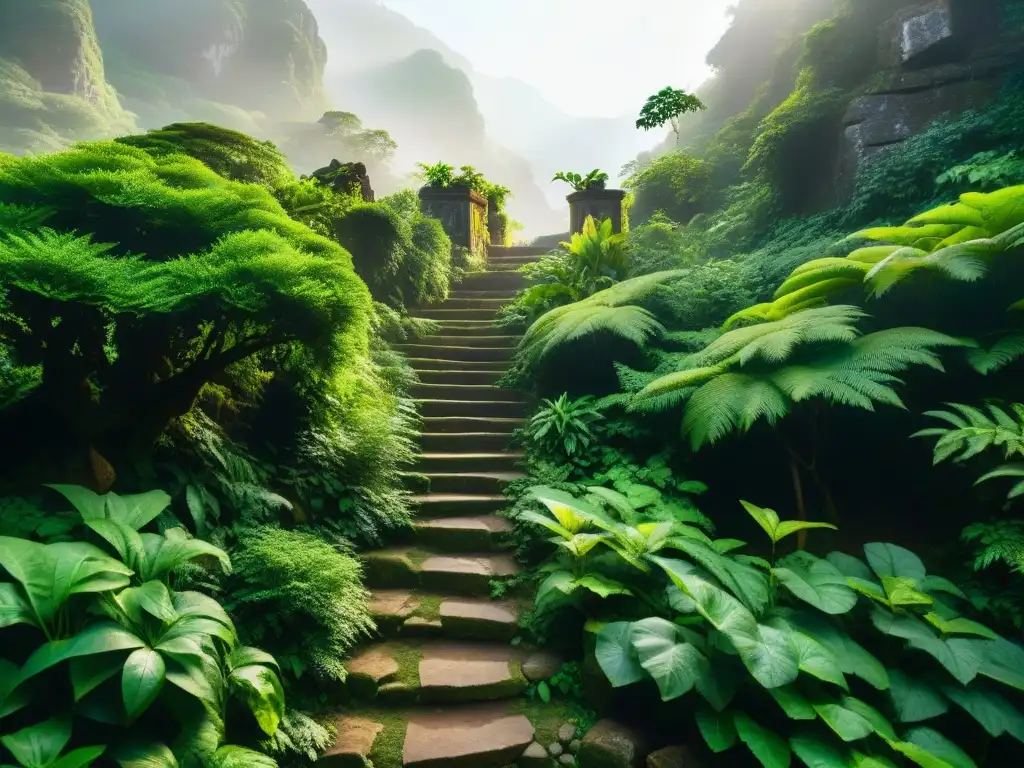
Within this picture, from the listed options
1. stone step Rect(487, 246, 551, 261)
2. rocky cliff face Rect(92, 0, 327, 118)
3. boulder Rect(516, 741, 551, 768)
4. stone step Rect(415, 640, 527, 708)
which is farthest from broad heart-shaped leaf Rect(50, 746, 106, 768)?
rocky cliff face Rect(92, 0, 327, 118)

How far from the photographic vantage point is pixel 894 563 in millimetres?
2344

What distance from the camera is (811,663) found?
6.05ft

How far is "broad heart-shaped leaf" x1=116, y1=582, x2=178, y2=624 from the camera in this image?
1.69 metres

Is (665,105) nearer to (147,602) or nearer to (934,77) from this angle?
(934,77)

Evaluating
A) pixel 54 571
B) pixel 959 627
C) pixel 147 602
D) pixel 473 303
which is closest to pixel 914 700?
pixel 959 627

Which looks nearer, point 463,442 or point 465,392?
point 463,442

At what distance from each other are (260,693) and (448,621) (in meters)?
1.33

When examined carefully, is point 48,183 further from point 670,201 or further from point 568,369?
point 670,201

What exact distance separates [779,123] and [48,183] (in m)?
8.53

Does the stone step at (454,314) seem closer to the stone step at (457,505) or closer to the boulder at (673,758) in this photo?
the stone step at (457,505)

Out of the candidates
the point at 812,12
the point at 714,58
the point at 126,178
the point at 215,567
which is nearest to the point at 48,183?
the point at 126,178

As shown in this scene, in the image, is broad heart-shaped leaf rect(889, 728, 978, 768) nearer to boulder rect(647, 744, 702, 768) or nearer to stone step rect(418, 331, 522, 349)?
boulder rect(647, 744, 702, 768)

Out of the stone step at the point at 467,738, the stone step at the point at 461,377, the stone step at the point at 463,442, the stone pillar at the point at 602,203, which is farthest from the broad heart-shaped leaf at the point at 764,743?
the stone pillar at the point at 602,203

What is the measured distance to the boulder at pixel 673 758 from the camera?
6.36ft
